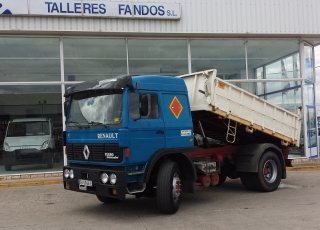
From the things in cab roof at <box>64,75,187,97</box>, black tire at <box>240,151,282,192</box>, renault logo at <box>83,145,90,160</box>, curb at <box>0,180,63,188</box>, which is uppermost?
cab roof at <box>64,75,187,97</box>

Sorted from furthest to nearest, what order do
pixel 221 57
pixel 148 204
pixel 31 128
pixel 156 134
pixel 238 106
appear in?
pixel 221 57, pixel 31 128, pixel 238 106, pixel 148 204, pixel 156 134

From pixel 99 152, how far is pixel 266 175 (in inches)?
183

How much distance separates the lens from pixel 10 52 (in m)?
12.1

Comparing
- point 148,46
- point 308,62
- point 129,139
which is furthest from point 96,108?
point 308,62

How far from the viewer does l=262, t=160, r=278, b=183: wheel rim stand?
9.02 meters

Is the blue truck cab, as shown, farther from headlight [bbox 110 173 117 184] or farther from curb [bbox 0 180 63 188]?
curb [bbox 0 180 63 188]

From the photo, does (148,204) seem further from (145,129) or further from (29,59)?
(29,59)

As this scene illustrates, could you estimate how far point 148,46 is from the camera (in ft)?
42.9

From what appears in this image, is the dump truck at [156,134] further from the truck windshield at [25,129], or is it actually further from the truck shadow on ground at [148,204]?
the truck windshield at [25,129]

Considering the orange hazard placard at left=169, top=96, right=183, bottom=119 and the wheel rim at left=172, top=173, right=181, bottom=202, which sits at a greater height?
the orange hazard placard at left=169, top=96, right=183, bottom=119

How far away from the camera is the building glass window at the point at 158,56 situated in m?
13.0

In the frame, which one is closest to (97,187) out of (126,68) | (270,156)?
(270,156)

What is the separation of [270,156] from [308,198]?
1408mm

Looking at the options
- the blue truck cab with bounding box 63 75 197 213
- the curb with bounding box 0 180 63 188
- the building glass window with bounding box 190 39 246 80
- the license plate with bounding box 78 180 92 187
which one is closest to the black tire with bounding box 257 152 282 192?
the blue truck cab with bounding box 63 75 197 213
